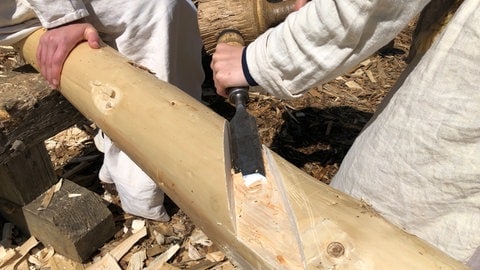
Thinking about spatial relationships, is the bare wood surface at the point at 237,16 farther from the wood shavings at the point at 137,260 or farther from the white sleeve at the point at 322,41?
the wood shavings at the point at 137,260

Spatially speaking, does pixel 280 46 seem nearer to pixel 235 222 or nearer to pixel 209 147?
pixel 209 147

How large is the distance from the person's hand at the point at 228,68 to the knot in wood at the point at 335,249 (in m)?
0.53

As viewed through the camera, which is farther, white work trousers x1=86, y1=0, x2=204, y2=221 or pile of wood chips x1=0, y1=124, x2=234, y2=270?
pile of wood chips x1=0, y1=124, x2=234, y2=270

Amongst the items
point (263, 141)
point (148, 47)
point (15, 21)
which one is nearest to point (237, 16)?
point (148, 47)

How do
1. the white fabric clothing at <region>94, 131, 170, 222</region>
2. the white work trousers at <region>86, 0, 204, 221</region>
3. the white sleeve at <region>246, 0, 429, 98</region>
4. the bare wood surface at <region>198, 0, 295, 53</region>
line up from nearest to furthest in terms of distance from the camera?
1. the white sleeve at <region>246, 0, 429, 98</region>
2. the white work trousers at <region>86, 0, 204, 221</region>
3. the bare wood surface at <region>198, 0, 295, 53</region>
4. the white fabric clothing at <region>94, 131, 170, 222</region>

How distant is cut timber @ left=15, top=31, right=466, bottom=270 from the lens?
94 cm

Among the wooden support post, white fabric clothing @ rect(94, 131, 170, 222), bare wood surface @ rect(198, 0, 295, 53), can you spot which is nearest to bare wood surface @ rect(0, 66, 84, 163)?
the wooden support post

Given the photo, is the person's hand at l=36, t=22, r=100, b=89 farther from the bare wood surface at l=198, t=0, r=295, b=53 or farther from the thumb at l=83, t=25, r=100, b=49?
the bare wood surface at l=198, t=0, r=295, b=53

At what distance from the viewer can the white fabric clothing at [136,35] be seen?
67.4 inches

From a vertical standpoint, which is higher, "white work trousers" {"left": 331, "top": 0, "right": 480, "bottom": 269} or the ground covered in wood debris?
"white work trousers" {"left": 331, "top": 0, "right": 480, "bottom": 269}

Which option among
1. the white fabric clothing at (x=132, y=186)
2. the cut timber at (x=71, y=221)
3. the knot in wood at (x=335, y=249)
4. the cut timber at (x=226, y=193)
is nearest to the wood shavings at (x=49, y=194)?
the cut timber at (x=71, y=221)

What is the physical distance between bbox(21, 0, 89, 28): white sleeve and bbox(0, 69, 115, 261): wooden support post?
0.76ft

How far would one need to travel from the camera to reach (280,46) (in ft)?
4.07

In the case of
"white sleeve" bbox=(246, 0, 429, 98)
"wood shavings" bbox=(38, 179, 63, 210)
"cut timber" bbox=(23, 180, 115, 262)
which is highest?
"white sleeve" bbox=(246, 0, 429, 98)
